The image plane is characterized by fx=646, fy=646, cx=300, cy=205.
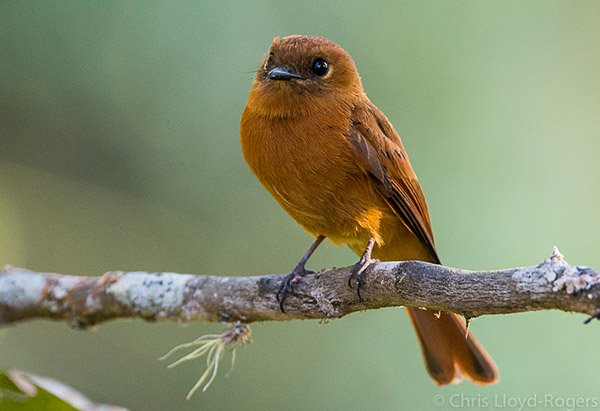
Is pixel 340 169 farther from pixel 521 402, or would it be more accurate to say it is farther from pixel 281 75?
pixel 521 402

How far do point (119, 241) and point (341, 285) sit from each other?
8.82 ft

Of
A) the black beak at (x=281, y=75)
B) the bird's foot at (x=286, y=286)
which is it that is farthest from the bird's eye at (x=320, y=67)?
the bird's foot at (x=286, y=286)

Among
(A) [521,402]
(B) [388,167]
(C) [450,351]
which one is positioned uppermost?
(B) [388,167]

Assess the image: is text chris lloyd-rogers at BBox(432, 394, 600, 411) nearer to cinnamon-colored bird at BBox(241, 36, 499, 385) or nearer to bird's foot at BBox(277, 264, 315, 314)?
cinnamon-colored bird at BBox(241, 36, 499, 385)

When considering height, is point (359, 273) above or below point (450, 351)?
below

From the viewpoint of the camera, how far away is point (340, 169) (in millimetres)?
3064

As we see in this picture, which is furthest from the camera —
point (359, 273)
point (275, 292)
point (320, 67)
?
point (320, 67)

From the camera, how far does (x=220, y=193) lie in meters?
4.94

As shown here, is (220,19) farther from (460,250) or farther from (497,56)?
(460,250)

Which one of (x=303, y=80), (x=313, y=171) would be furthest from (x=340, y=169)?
(x=303, y=80)

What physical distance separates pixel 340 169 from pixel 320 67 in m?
0.66

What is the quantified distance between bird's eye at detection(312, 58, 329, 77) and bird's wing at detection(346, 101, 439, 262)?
270 millimetres

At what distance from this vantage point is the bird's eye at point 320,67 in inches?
133

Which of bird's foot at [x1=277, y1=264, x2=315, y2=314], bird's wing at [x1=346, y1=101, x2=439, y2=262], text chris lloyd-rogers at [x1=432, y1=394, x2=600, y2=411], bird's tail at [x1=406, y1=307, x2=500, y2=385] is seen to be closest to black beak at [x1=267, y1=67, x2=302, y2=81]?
bird's wing at [x1=346, y1=101, x2=439, y2=262]
